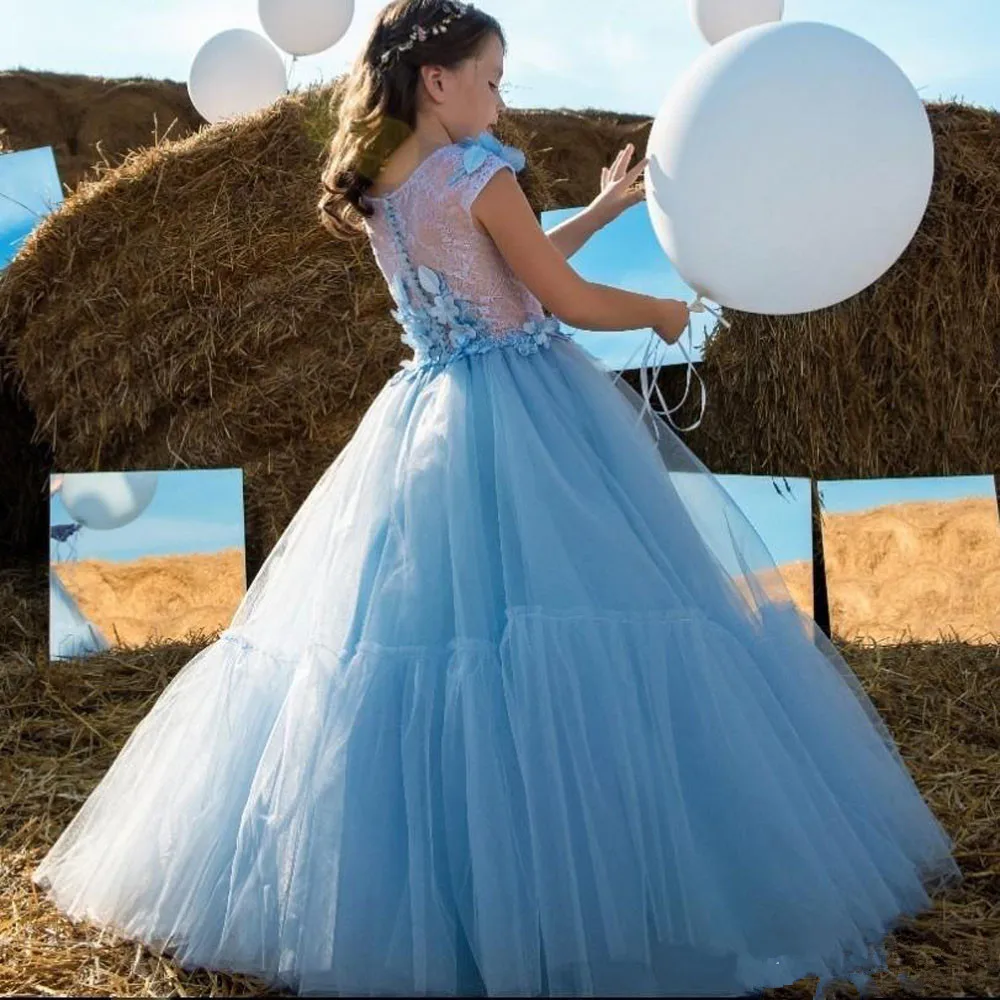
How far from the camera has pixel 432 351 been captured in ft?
6.28

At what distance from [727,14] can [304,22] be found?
1738mm

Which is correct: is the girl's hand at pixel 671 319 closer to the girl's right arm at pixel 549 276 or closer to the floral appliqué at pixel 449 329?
the girl's right arm at pixel 549 276

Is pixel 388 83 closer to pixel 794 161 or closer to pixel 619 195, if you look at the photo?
pixel 619 195

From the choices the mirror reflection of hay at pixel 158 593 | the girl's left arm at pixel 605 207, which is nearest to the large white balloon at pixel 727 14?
the girl's left arm at pixel 605 207

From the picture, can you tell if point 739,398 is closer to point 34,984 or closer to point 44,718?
point 44,718

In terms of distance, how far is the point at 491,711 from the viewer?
1539 millimetres

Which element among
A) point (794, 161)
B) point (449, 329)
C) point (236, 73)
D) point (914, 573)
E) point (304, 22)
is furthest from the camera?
point (236, 73)

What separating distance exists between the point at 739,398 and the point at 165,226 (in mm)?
1767

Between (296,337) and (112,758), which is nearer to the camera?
(112,758)

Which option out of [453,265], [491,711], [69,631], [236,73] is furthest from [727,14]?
[491,711]

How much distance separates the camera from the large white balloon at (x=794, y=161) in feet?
5.49

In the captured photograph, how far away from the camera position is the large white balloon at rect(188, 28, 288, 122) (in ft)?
16.3
